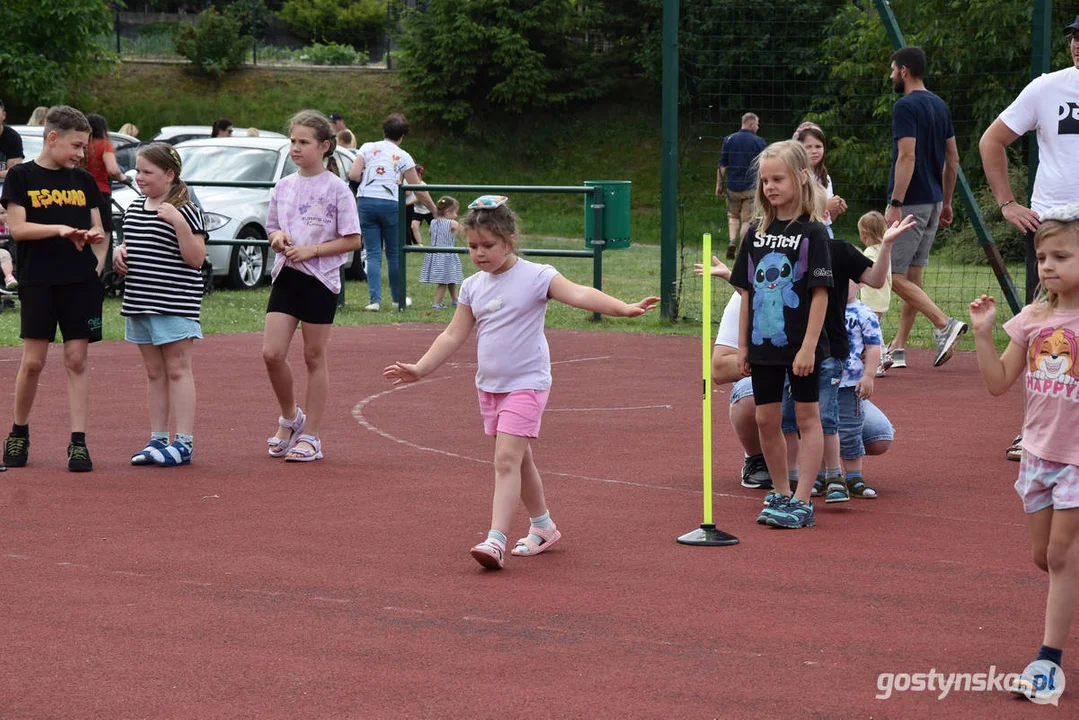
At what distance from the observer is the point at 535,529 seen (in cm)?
607

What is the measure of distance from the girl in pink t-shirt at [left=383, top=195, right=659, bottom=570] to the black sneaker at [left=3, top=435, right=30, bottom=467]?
2.93m

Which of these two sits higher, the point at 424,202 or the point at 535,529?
the point at 424,202

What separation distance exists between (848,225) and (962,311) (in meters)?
3.70

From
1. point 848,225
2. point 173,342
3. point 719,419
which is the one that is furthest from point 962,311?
point 173,342

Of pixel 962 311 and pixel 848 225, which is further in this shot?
pixel 848 225

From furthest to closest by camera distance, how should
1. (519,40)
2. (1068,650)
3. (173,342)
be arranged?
(519,40) < (173,342) < (1068,650)

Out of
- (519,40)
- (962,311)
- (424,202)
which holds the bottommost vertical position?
(962,311)

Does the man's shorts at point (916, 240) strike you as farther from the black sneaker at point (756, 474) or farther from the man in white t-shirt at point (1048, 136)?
the black sneaker at point (756, 474)

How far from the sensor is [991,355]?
4336mm

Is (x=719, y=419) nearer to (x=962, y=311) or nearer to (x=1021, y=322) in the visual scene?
(x=1021, y=322)

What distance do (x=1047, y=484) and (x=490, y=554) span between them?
2.22 metres

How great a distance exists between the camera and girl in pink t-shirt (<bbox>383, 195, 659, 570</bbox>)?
5875mm

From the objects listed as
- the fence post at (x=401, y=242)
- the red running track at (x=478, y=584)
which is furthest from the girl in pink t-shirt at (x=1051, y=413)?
the fence post at (x=401, y=242)

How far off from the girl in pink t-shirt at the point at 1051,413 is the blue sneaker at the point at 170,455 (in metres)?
4.89
